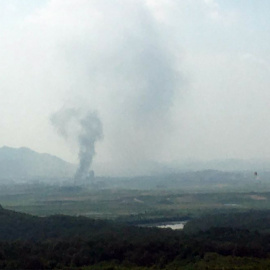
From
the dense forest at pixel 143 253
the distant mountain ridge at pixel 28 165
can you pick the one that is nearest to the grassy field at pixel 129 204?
the dense forest at pixel 143 253

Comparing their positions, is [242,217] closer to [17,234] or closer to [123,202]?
[17,234]

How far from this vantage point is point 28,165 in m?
176

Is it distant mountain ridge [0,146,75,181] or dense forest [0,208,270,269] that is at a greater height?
distant mountain ridge [0,146,75,181]

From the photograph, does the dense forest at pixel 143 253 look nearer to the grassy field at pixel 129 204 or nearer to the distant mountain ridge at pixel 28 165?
the grassy field at pixel 129 204

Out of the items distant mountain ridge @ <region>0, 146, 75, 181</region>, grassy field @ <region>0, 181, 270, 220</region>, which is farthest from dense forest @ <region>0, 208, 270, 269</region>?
distant mountain ridge @ <region>0, 146, 75, 181</region>

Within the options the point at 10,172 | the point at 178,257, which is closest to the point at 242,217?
the point at 178,257

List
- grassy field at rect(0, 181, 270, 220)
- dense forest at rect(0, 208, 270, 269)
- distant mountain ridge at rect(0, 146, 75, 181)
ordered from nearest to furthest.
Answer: dense forest at rect(0, 208, 270, 269), grassy field at rect(0, 181, 270, 220), distant mountain ridge at rect(0, 146, 75, 181)

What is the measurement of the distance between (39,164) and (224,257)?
560 ft

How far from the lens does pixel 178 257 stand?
21.3m

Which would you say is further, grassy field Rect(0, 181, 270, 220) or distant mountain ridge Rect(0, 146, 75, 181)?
distant mountain ridge Rect(0, 146, 75, 181)

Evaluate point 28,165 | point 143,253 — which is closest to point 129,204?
point 143,253

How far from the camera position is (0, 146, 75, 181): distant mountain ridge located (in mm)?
155750

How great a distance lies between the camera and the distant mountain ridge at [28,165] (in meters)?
156

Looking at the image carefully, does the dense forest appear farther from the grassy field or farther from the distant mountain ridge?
the distant mountain ridge
